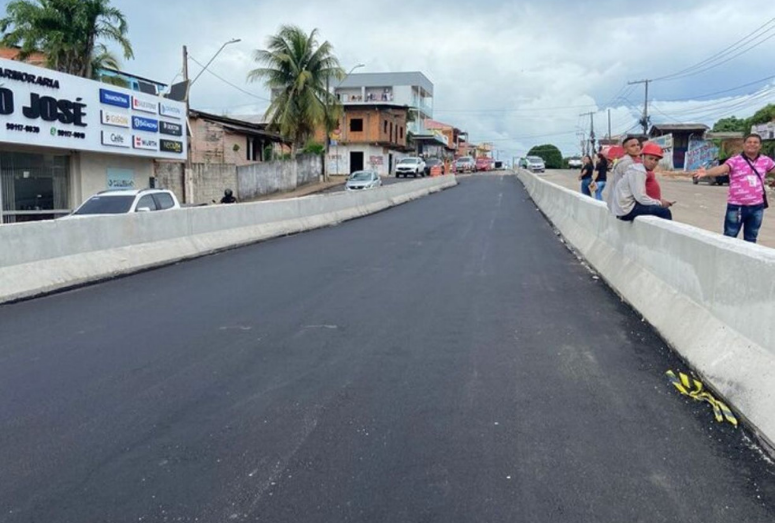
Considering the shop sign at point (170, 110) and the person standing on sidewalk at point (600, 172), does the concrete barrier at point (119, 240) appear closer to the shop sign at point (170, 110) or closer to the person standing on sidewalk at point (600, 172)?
the person standing on sidewalk at point (600, 172)

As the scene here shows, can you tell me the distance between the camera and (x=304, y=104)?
4450 cm

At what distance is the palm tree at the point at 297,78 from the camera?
44406 mm

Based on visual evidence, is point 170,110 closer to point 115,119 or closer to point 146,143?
point 146,143

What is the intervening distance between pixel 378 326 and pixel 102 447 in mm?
3299

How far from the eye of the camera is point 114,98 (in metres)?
23.0

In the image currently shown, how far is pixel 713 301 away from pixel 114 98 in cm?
2228

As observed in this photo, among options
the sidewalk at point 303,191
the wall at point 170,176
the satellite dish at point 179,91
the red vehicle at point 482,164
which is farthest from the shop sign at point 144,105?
the red vehicle at point 482,164

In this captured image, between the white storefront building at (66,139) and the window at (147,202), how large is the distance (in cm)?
789

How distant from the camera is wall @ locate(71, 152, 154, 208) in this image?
2255 centimetres

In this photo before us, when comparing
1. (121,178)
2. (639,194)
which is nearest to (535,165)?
(121,178)

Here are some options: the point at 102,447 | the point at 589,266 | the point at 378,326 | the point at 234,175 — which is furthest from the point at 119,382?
the point at 234,175

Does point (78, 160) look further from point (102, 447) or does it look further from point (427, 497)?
point (427, 497)

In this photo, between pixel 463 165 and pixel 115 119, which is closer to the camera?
pixel 115 119

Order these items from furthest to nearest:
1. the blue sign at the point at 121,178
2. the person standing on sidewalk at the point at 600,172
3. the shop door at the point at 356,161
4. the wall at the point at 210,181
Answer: the shop door at the point at 356,161 < the wall at the point at 210,181 < the blue sign at the point at 121,178 < the person standing on sidewalk at the point at 600,172
